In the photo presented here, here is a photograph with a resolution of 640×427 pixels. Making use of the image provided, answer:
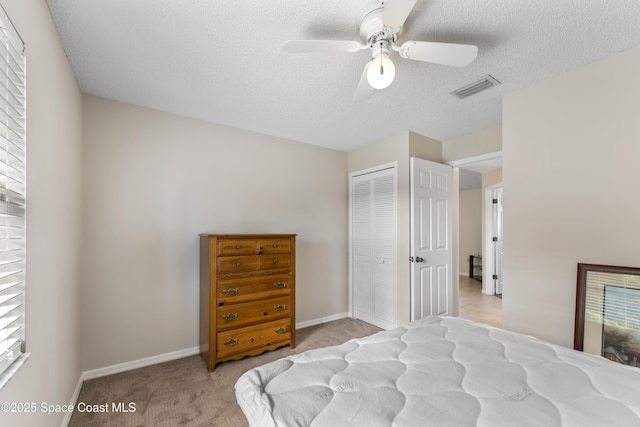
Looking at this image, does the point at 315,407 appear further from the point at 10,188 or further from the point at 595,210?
the point at 595,210

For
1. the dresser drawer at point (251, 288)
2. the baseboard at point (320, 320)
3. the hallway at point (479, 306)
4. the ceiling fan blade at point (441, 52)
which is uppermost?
the ceiling fan blade at point (441, 52)

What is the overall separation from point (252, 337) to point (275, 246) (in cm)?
91

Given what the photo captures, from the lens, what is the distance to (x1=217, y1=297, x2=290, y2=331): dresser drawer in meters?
2.64

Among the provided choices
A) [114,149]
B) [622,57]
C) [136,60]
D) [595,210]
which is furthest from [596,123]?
[114,149]

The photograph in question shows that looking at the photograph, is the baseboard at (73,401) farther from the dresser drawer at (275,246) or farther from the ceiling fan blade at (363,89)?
the ceiling fan blade at (363,89)

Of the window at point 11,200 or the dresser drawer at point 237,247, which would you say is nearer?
the window at point 11,200

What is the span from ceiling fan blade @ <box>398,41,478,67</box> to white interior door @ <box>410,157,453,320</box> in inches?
69.9

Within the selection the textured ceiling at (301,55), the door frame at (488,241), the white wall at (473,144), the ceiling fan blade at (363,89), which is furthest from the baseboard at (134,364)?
the door frame at (488,241)

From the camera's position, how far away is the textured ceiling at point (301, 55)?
154cm

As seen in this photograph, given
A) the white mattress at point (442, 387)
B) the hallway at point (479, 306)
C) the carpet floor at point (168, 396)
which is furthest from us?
the hallway at point (479, 306)

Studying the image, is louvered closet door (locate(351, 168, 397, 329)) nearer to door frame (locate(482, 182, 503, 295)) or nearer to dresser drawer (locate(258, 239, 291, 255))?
dresser drawer (locate(258, 239, 291, 255))

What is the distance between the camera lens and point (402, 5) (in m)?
1.25

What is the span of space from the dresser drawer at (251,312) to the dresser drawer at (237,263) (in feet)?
1.10

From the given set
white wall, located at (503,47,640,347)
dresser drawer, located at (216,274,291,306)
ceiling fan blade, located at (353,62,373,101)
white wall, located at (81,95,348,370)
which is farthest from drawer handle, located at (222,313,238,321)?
white wall, located at (503,47,640,347)
